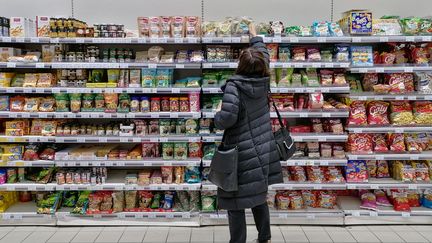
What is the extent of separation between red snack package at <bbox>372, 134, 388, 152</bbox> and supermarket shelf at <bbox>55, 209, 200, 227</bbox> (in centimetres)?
209

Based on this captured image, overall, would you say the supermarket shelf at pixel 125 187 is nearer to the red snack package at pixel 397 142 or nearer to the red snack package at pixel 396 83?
the red snack package at pixel 397 142

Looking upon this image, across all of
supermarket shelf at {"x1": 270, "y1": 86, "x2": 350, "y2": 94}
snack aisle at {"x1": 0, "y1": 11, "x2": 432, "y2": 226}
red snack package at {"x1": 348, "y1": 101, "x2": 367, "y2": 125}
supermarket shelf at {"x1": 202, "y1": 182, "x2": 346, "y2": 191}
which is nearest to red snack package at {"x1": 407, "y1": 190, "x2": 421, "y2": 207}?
snack aisle at {"x1": 0, "y1": 11, "x2": 432, "y2": 226}

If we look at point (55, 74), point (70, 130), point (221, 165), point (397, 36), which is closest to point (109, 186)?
point (70, 130)

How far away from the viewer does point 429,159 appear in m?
4.43

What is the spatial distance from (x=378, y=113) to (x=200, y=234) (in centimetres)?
232

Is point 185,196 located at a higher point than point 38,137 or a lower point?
lower

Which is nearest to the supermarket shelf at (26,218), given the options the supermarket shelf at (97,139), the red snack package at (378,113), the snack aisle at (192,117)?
the snack aisle at (192,117)

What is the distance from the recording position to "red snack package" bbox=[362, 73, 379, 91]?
452 centimetres

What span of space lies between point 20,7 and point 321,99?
3.62m

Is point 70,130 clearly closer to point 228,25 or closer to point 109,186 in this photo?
point 109,186

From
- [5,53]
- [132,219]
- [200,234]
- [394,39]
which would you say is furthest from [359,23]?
[5,53]

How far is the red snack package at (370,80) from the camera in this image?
452cm

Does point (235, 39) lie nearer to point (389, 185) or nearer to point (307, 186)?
point (307, 186)

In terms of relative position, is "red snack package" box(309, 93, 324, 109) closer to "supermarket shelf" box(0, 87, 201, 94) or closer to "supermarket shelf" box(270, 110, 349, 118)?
"supermarket shelf" box(270, 110, 349, 118)
